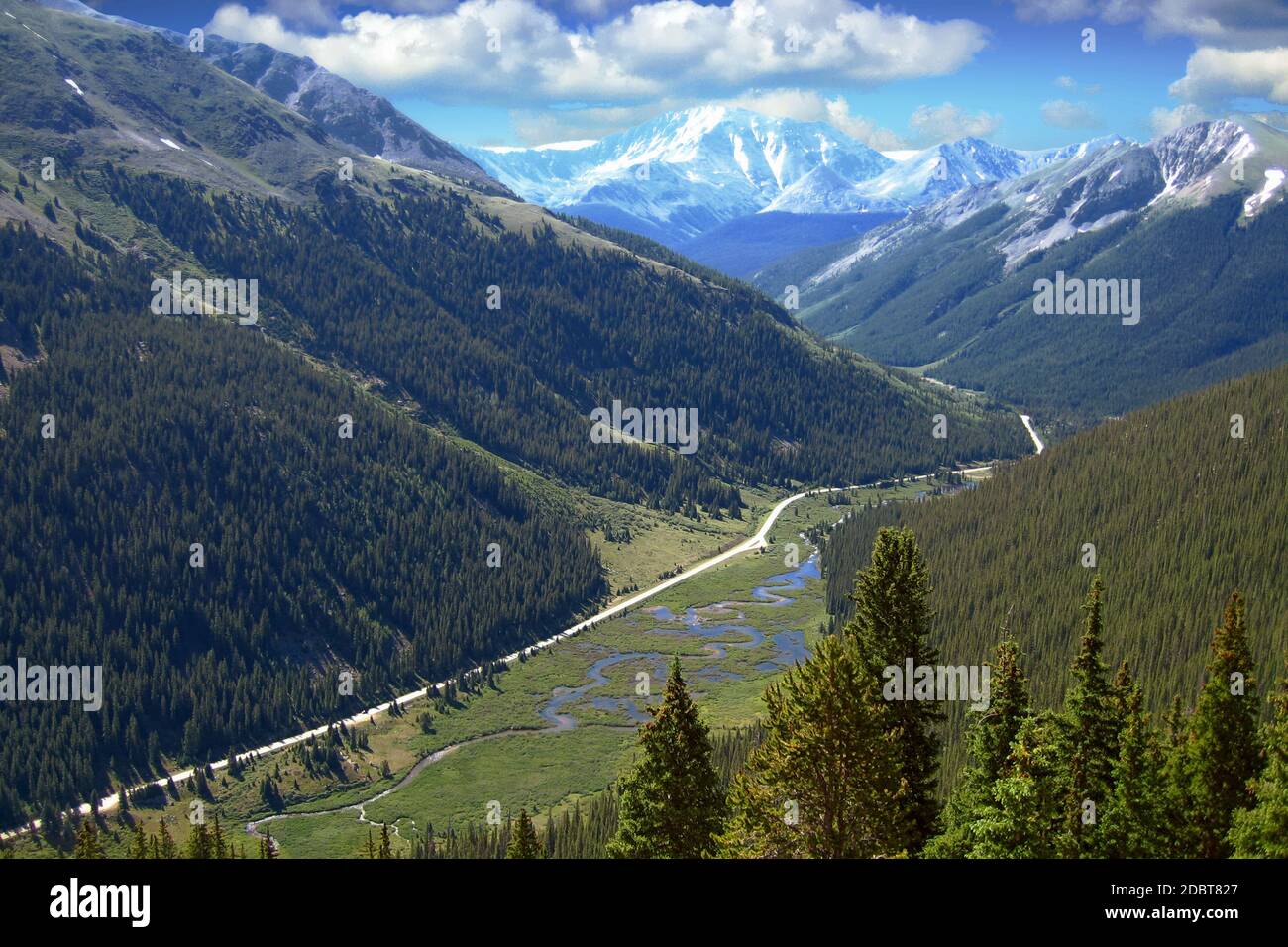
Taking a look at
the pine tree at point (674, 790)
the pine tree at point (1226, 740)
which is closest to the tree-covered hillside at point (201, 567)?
the pine tree at point (674, 790)

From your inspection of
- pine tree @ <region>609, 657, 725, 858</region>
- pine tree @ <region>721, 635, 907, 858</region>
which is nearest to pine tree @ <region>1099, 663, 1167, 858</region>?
pine tree @ <region>721, 635, 907, 858</region>

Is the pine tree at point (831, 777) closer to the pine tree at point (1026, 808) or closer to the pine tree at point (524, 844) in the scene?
the pine tree at point (1026, 808)

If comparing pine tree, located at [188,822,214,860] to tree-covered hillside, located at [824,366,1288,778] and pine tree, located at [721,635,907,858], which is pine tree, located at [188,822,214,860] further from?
tree-covered hillside, located at [824,366,1288,778]

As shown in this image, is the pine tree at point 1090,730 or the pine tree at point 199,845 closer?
the pine tree at point 1090,730
